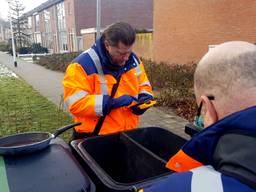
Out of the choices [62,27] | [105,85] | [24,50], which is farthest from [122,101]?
[24,50]

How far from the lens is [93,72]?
2307 mm

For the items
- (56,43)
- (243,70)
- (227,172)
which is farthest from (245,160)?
(56,43)

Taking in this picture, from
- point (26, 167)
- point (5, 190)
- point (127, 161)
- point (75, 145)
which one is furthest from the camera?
point (127, 161)

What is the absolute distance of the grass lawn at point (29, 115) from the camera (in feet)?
19.0

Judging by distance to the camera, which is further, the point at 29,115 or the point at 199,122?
the point at 29,115

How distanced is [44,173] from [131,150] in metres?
0.79

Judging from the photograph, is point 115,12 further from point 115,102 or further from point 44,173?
point 44,173

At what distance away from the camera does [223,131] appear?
90 cm

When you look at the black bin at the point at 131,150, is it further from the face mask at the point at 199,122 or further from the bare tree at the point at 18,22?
the bare tree at the point at 18,22

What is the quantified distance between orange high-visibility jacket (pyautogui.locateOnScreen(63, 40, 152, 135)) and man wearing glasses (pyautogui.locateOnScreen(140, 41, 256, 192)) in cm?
120

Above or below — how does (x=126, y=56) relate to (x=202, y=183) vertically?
above

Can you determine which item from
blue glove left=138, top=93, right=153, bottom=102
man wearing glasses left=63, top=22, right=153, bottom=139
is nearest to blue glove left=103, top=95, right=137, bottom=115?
man wearing glasses left=63, top=22, right=153, bottom=139

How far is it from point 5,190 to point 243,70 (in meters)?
1.05

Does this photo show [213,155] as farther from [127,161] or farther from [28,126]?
[28,126]
